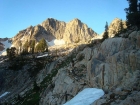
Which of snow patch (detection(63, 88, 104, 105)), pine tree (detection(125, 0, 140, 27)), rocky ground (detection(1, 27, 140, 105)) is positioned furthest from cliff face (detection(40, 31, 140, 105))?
pine tree (detection(125, 0, 140, 27))

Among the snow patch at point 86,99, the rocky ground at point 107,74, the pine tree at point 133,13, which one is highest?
the pine tree at point 133,13

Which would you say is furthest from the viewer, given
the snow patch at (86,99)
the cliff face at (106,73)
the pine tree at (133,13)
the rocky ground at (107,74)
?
the pine tree at (133,13)

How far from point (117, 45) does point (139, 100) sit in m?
21.6

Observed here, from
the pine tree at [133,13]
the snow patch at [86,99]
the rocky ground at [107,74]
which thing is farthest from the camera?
the pine tree at [133,13]

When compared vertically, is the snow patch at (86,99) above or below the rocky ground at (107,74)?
below

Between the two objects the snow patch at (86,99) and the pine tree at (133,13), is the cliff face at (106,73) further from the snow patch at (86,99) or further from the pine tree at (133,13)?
the pine tree at (133,13)

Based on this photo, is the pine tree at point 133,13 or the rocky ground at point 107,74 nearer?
the rocky ground at point 107,74

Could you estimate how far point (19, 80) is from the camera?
8388 cm

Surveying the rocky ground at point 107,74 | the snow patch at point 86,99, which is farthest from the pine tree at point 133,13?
the snow patch at point 86,99

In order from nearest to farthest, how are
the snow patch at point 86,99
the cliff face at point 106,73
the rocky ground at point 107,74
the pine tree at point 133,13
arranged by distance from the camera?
the rocky ground at point 107,74 → the snow patch at point 86,99 → the cliff face at point 106,73 → the pine tree at point 133,13

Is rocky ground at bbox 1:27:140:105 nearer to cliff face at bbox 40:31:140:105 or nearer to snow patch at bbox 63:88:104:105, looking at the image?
cliff face at bbox 40:31:140:105

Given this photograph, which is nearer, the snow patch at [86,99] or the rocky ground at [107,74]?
the rocky ground at [107,74]

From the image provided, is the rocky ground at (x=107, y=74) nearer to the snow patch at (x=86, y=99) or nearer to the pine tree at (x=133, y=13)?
the snow patch at (x=86, y=99)

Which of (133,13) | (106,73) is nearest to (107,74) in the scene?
(106,73)
